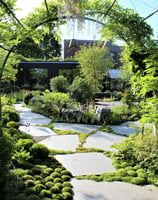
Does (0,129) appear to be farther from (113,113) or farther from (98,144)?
(113,113)

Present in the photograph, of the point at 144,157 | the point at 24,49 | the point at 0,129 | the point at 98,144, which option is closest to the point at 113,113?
the point at 98,144

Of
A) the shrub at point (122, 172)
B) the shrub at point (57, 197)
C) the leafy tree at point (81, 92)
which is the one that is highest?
the leafy tree at point (81, 92)

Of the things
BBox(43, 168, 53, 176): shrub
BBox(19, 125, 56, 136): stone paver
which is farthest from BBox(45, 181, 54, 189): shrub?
BBox(19, 125, 56, 136): stone paver

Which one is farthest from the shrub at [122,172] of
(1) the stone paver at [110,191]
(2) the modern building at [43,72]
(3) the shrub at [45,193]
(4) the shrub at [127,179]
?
(2) the modern building at [43,72]

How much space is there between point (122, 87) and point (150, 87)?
15.8 metres

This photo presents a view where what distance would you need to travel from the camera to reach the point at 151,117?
118 inches

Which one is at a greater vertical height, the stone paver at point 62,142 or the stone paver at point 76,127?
the stone paver at point 76,127

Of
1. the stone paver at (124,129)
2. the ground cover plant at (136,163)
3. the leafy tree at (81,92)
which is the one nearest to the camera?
the ground cover plant at (136,163)

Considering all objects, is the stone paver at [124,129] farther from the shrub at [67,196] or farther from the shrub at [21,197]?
the shrub at [21,197]

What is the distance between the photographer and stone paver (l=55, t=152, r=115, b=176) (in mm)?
3156

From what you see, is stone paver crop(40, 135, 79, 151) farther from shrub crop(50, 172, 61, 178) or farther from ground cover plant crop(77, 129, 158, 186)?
shrub crop(50, 172, 61, 178)

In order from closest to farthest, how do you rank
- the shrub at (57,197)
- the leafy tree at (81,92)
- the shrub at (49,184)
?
1. the shrub at (57,197)
2. the shrub at (49,184)
3. the leafy tree at (81,92)

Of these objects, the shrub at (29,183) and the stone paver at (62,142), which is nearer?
the shrub at (29,183)

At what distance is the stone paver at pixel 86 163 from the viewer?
3.16 metres
